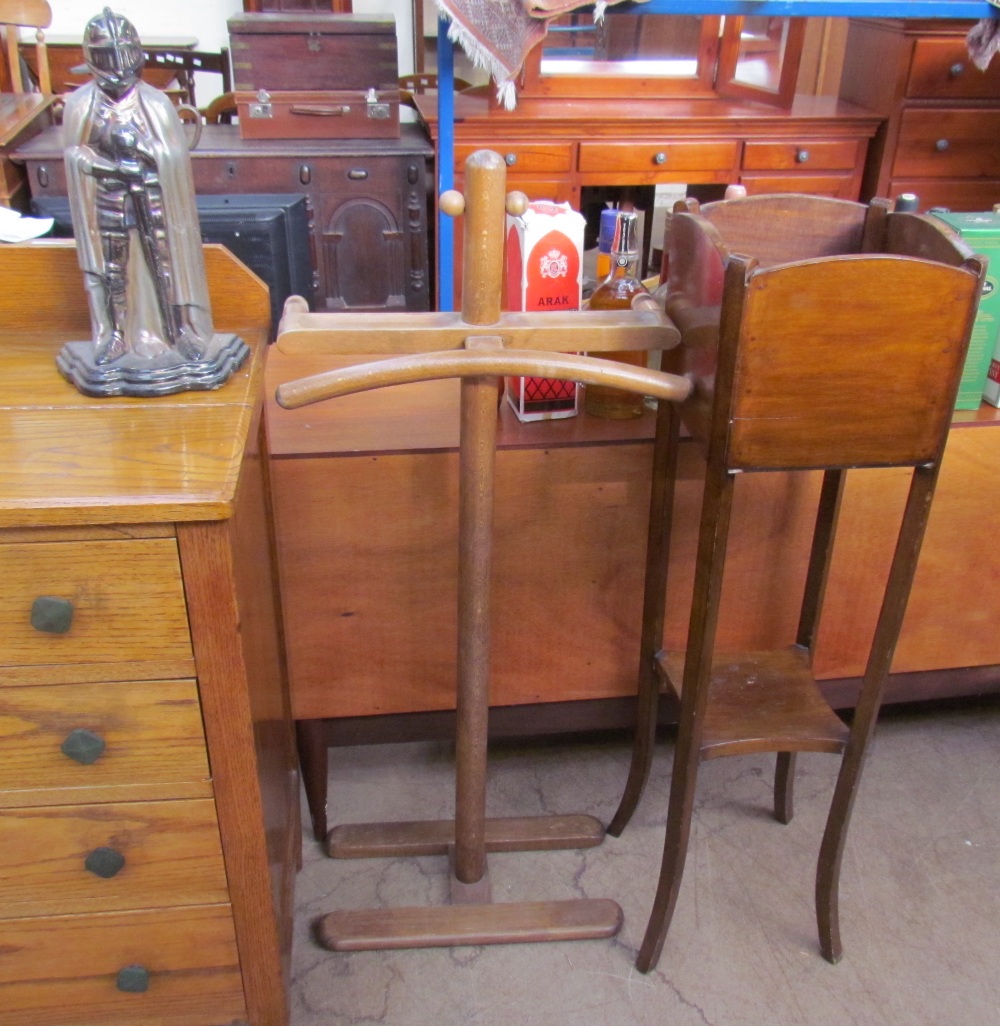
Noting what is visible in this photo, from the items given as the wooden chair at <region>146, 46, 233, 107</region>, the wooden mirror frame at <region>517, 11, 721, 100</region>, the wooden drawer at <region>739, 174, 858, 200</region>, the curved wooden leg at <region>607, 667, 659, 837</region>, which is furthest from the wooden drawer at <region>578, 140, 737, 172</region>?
the curved wooden leg at <region>607, 667, 659, 837</region>

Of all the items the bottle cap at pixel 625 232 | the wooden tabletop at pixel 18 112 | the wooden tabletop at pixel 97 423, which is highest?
the bottle cap at pixel 625 232

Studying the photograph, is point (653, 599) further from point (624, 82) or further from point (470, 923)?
point (624, 82)

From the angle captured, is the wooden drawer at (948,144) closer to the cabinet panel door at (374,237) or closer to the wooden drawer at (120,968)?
the cabinet panel door at (374,237)

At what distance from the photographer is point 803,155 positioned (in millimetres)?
3217

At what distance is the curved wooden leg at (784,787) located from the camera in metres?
1.54

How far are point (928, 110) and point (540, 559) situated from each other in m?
2.60

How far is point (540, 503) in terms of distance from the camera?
1.35m

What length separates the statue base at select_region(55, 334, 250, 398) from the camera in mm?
975

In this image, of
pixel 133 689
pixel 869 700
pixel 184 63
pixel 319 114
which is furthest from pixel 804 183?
pixel 133 689

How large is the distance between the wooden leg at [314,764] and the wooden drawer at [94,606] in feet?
1.87

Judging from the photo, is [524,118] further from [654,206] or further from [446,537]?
[446,537]

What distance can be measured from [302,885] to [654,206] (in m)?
2.60

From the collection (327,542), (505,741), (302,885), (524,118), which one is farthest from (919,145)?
(302,885)

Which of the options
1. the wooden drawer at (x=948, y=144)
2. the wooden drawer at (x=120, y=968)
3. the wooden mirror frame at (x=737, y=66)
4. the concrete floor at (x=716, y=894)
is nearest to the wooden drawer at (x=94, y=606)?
the wooden drawer at (x=120, y=968)
